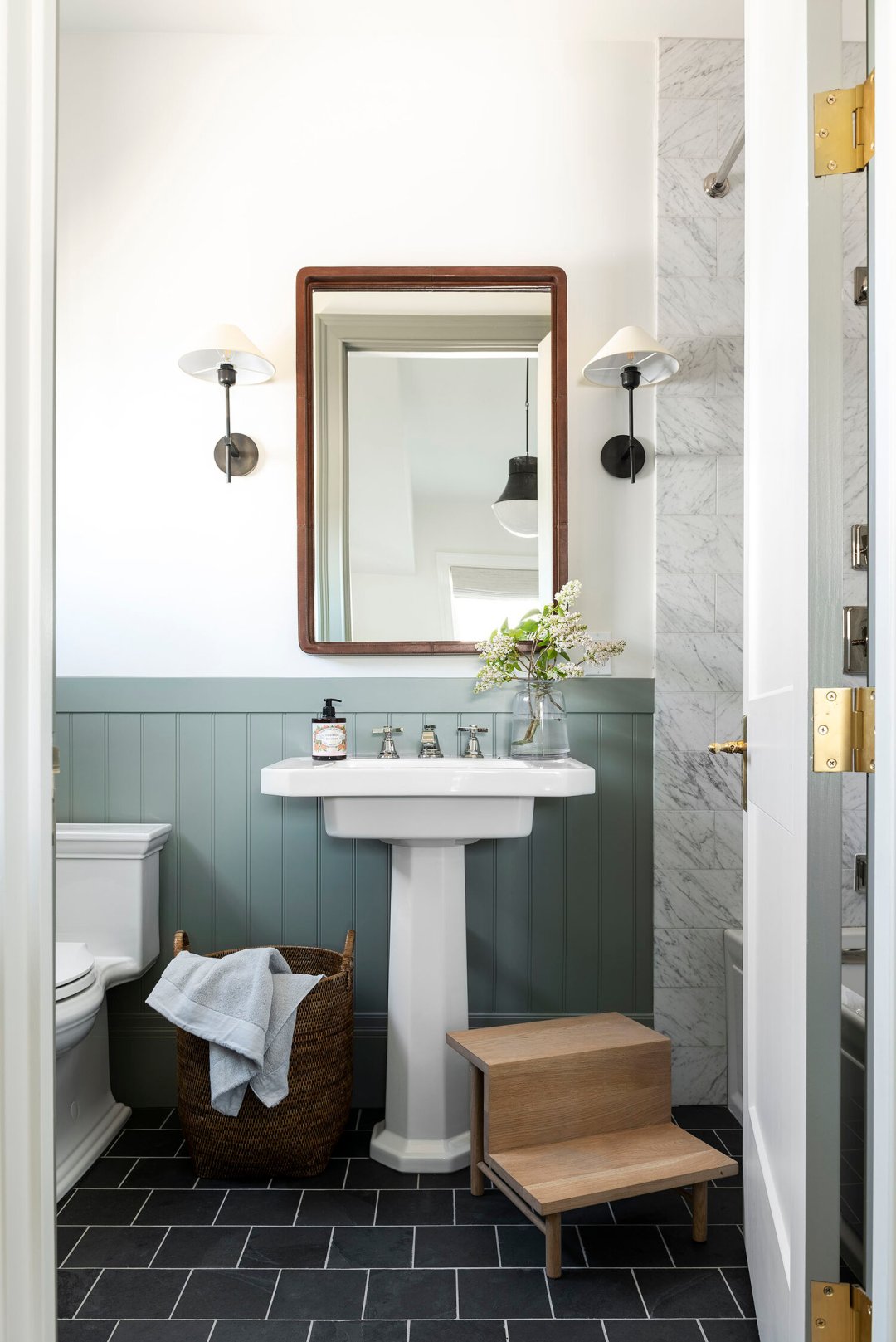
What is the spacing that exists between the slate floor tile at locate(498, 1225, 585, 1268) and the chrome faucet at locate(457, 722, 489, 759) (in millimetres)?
1015

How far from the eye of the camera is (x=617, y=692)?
2.39 metres

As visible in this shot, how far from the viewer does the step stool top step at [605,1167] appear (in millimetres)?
1623

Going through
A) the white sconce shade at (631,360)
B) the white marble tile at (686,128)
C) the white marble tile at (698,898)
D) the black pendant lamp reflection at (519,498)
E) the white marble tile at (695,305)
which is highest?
the white marble tile at (686,128)

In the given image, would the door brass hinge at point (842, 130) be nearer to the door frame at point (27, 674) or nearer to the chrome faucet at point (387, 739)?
the door frame at point (27, 674)

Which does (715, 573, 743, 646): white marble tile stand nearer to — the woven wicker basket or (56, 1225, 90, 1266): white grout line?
the woven wicker basket

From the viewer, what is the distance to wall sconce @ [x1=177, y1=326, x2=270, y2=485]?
7.28ft

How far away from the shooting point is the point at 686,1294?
1604 mm

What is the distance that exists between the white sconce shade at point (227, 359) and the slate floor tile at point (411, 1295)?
196 cm

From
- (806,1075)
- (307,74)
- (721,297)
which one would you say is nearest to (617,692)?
(721,297)

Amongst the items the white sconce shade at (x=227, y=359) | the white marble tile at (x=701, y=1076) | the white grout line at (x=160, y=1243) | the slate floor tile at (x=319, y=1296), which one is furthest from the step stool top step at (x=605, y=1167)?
the white sconce shade at (x=227, y=359)

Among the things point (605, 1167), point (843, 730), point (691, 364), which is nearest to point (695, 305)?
point (691, 364)

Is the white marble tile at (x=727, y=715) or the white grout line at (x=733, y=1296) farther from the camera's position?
the white marble tile at (x=727, y=715)

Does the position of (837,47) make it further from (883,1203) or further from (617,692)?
(617,692)

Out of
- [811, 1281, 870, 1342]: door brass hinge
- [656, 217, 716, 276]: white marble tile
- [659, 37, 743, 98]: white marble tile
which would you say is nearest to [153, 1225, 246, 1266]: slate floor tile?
[811, 1281, 870, 1342]: door brass hinge
